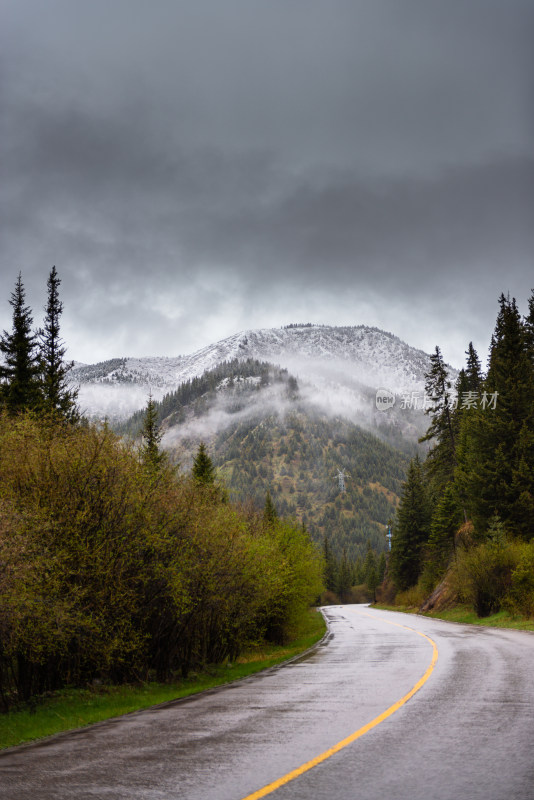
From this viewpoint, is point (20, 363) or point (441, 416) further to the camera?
point (441, 416)

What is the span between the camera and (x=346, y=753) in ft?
24.2

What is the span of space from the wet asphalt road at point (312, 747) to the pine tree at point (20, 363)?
21.1m

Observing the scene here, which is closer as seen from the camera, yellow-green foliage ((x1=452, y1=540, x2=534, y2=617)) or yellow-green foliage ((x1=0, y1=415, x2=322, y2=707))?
yellow-green foliage ((x1=0, y1=415, x2=322, y2=707))

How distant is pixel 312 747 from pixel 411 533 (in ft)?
239

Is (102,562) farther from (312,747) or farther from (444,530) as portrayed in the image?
(444,530)

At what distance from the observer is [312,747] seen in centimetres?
784

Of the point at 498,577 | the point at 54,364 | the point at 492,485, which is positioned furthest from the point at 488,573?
the point at 54,364

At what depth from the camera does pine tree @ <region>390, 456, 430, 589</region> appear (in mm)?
76750

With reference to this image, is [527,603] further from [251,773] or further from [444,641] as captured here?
[251,773]

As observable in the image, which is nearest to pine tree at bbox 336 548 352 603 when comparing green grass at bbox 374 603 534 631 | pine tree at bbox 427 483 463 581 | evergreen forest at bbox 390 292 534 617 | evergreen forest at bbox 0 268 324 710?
evergreen forest at bbox 390 292 534 617

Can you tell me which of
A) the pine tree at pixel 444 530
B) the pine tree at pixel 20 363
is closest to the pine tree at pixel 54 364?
the pine tree at pixel 20 363

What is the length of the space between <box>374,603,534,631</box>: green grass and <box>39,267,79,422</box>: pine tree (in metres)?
25.6

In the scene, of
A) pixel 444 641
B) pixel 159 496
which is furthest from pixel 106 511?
pixel 444 641

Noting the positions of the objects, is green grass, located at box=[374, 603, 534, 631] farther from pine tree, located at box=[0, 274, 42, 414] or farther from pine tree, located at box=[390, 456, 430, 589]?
pine tree, located at box=[0, 274, 42, 414]
